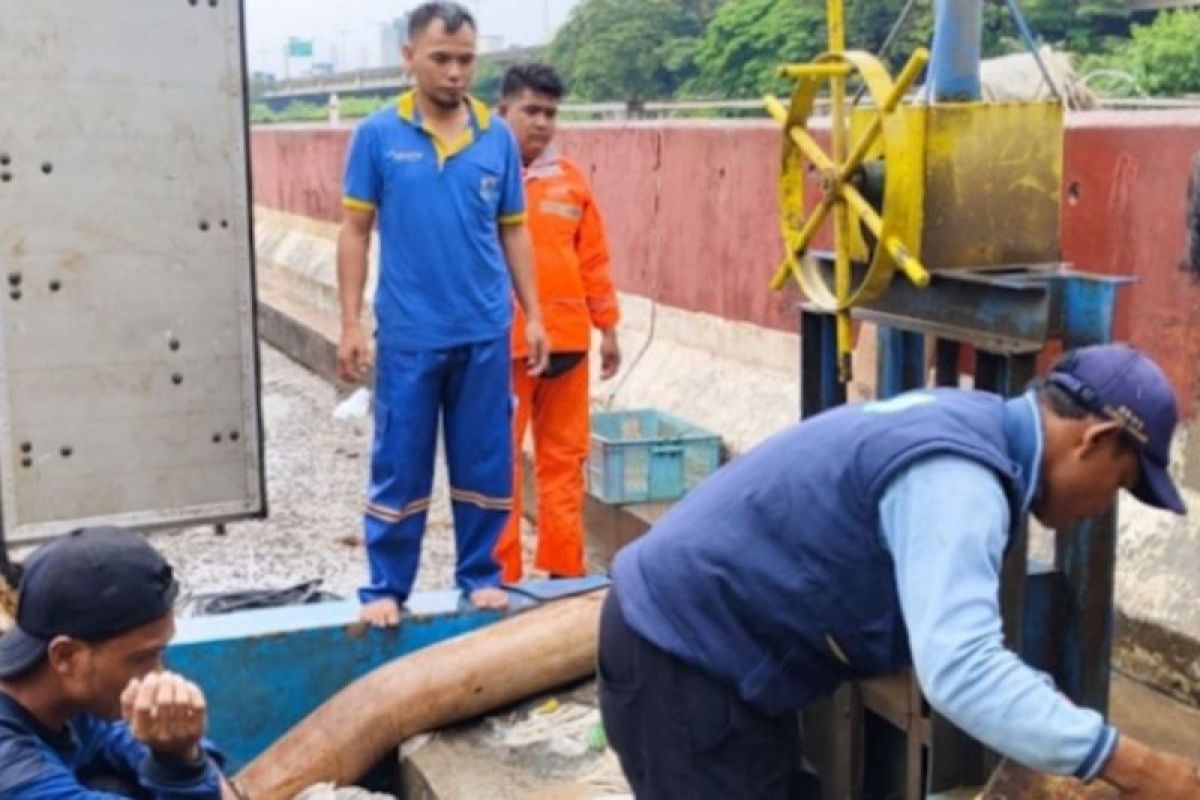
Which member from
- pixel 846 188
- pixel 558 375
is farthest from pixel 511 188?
pixel 846 188

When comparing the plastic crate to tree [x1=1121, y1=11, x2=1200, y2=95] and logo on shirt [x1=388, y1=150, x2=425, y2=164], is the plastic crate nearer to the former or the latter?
logo on shirt [x1=388, y1=150, x2=425, y2=164]

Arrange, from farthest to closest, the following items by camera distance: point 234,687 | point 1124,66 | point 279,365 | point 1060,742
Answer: point 1124,66, point 279,365, point 234,687, point 1060,742

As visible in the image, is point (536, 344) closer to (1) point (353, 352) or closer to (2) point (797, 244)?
(1) point (353, 352)

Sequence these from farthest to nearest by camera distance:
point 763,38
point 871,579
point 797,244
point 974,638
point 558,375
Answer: point 763,38, point 558,375, point 797,244, point 871,579, point 974,638

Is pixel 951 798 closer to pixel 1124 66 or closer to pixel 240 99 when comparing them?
pixel 240 99

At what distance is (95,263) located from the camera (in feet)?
17.3

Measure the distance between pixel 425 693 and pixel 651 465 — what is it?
2430 mm

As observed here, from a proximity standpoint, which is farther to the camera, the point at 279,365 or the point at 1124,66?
the point at 1124,66

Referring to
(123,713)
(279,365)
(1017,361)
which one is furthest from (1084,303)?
(279,365)

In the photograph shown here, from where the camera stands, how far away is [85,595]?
2.40 metres

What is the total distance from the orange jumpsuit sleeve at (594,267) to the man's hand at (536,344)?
78 centimetres

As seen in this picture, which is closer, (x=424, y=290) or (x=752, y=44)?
(x=424, y=290)

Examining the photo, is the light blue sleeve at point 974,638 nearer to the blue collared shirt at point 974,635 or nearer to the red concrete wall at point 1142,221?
the blue collared shirt at point 974,635

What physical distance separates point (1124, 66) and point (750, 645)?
72.6 ft
